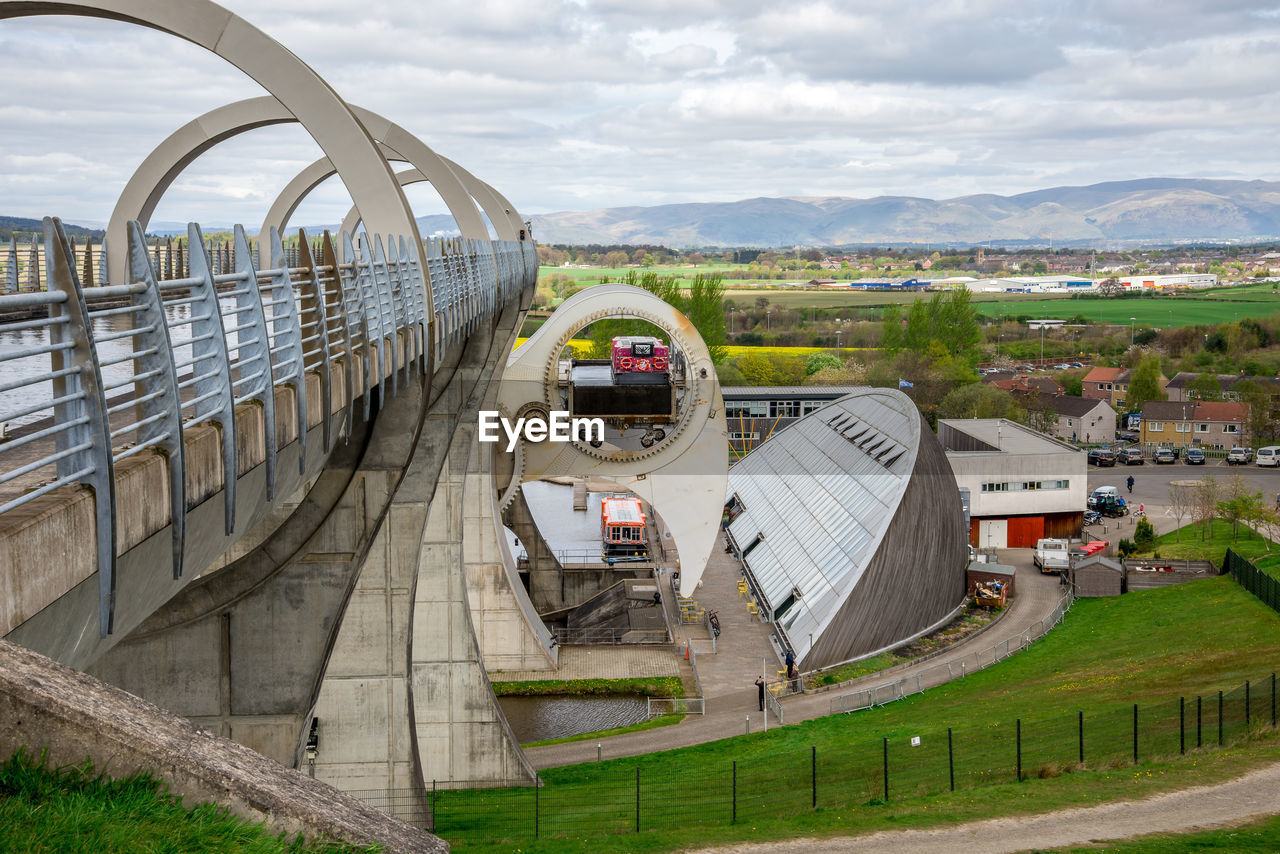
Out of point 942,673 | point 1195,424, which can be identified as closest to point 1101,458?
point 1195,424

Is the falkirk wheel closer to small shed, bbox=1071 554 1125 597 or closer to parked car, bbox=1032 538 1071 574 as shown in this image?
small shed, bbox=1071 554 1125 597

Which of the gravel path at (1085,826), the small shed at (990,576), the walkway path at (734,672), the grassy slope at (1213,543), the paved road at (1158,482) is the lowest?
the paved road at (1158,482)

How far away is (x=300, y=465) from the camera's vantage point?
8.57m

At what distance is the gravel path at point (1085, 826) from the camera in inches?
699

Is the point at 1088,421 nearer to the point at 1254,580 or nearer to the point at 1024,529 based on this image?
the point at 1024,529

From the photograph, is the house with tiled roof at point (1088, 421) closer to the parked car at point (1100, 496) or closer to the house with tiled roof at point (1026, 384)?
the house with tiled roof at point (1026, 384)

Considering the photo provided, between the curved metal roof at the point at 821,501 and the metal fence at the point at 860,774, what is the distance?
11325 mm

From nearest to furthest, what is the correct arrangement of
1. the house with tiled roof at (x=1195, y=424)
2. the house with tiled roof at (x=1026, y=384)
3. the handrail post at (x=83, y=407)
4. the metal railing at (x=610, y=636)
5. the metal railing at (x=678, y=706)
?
the handrail post at (x=83, y=407)
the metal railing at (x=678, y=706)
the metal railing at (x=610, y=636)
the house with tiled roof at (x=1195, y=424)
the house with tiled roof at (x=1026, y=384)

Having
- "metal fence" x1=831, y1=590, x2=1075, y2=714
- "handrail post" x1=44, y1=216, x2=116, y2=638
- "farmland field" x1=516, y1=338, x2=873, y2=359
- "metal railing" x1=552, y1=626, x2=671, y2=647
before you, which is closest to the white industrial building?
"metal fence" x1=831, y1=590, x2=1075, y2=714

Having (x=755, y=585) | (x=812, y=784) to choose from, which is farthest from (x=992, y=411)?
(x=812, y=784)

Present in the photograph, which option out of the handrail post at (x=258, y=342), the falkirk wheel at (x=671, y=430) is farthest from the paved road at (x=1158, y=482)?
the handrail post at (x=258, y=342)

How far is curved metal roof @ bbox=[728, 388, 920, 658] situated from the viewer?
125ft

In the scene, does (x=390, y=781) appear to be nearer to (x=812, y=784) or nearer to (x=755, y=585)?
(x=812, y=784)

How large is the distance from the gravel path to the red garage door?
37.5 meters
